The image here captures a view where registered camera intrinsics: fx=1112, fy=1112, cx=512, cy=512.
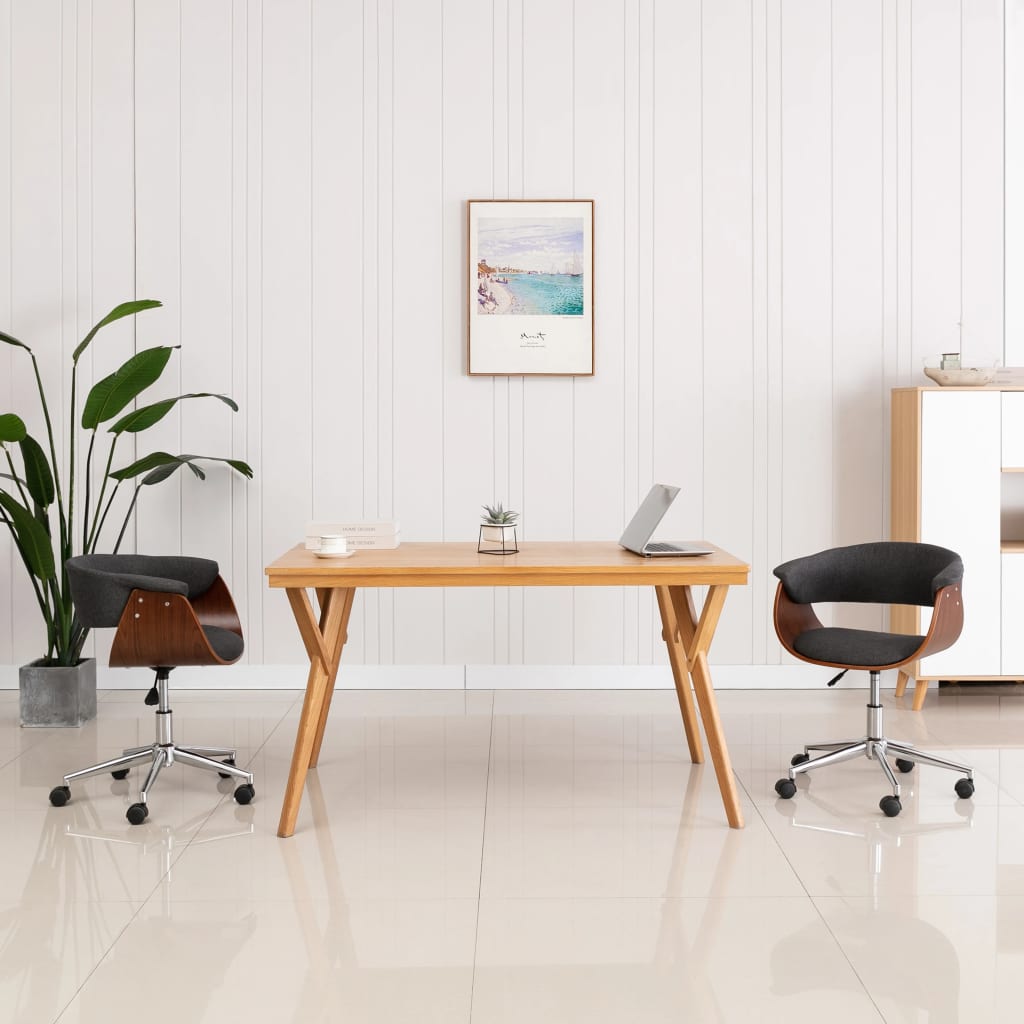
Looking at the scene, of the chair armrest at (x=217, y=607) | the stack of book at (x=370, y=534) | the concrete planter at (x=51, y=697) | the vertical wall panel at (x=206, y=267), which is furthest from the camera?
the vertical wall panel at (x=206, y=267)

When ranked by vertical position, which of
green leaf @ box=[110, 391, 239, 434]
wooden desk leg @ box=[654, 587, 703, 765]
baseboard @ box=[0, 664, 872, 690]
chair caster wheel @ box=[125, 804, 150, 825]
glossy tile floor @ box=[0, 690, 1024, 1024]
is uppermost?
green leaf @ box=[110, 391, 239, 434]

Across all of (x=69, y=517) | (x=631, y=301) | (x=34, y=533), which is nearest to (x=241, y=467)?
(x=69, y=517)

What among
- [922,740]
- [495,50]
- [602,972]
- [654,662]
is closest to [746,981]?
[602,972]

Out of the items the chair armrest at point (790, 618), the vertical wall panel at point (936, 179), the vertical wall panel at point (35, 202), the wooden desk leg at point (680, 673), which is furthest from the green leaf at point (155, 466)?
the vertical wall panel at point (936, 179)

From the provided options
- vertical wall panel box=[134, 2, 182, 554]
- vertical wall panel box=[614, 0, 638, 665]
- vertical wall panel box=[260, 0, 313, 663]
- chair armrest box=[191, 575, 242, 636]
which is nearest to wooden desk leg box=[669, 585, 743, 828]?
chair armrest box=[191, 575, 242, 636]

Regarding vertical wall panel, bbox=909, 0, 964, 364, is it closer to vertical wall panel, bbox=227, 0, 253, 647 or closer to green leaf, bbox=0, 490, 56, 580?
vertical wall panel, bbox=227, 0, 253, 647

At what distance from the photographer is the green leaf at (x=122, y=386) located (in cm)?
454

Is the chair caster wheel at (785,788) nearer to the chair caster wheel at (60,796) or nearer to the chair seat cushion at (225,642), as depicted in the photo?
the chair seat cushion at (225,642)

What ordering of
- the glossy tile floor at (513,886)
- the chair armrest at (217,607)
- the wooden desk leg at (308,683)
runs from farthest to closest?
the chair armrest at (217,607)
the wooden desk leg at (308,683)
the glossy tile floor at (513,886)

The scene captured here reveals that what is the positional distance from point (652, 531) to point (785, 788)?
95cm

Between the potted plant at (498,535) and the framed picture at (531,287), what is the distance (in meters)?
1.54

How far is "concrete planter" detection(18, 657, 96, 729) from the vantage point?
15.2 feet

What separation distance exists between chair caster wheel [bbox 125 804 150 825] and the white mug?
0.97m

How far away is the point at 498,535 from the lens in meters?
3.80
